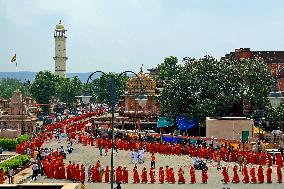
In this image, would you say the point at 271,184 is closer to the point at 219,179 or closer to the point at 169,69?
the point at 219,179

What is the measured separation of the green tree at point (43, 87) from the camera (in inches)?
3991

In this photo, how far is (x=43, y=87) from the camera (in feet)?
334

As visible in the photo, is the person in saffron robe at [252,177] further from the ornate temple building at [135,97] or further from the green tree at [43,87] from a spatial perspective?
the green tree at [43,87]

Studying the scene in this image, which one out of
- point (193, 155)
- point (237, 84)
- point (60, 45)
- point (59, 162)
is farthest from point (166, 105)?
point (60, 45)

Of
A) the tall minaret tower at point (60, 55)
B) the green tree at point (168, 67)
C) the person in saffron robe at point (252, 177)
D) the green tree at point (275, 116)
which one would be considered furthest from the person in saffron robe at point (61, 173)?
the tall minaret tower at point (60, 55)

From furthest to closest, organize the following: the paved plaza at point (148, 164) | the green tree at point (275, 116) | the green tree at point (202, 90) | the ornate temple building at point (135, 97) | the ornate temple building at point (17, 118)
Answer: the ornate temple building at point (135, 97) → the ornate temple building at point (17, 118) → the green tree at point (275, 116) → the green tree at point (202, 90) → the paved plaza at point (148, 164)

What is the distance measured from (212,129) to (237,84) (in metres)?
8.19

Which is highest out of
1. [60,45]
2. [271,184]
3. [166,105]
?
[60,45]

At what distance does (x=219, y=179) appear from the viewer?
30.6 m

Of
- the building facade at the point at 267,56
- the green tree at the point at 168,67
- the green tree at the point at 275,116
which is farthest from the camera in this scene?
the green tree at the point at 168,67

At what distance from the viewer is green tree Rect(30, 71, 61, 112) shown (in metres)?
101

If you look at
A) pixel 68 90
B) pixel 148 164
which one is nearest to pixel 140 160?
pixel 148 164

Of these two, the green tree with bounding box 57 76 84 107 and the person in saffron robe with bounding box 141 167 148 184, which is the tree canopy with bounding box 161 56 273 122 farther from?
the green tree with bounding box 57 76 84 107

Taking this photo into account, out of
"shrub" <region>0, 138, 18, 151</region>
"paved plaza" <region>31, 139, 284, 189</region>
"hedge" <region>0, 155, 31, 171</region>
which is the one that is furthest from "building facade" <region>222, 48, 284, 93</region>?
"hedge" <region>0, 155, 31, 171</region>
